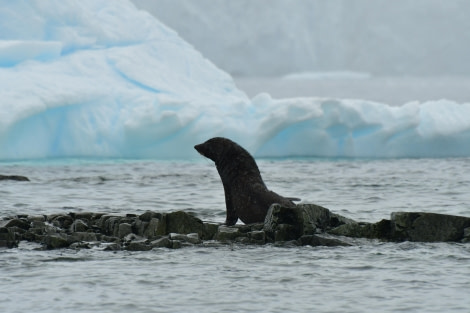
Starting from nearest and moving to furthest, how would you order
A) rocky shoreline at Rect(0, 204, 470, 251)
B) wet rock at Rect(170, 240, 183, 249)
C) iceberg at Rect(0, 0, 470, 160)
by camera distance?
wet rock at Rect(170, 240, 183, 249), rocky shoreline at Rect(0, 204, 470, 251), iceberg at Rect(0, 0, 470, 160)

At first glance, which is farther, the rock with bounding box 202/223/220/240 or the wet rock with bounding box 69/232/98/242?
the rock with bounding box 202/223/220/240

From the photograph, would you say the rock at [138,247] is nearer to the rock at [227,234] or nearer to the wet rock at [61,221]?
the rock at [227,234]

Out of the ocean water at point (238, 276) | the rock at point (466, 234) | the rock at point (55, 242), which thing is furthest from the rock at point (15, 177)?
the rock at point (466, 234)

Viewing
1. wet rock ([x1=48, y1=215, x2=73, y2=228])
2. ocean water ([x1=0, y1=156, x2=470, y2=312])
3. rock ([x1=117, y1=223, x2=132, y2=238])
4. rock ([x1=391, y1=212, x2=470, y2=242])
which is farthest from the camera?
wet rock ([x1=48, y1=215, x2=73, y2=228])

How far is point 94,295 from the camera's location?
229 inches

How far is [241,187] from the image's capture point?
8.25 metres

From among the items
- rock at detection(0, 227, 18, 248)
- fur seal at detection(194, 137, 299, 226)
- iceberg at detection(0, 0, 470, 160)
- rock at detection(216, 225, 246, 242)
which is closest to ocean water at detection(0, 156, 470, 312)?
rock at detection(0, 227, 18, 248)

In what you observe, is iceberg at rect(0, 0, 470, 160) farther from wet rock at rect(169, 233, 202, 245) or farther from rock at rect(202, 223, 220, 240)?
wet rock at rect(169, 233, 202, 245)

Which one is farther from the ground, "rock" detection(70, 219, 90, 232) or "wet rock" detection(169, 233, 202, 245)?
"rock" detection(70, 219, 90, 232)

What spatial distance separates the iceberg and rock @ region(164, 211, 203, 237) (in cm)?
795

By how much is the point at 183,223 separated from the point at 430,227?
6.89 ft

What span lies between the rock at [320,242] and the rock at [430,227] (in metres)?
0.57

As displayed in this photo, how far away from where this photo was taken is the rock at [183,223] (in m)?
7.82

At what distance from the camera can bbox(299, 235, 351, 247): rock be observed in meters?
7.55
